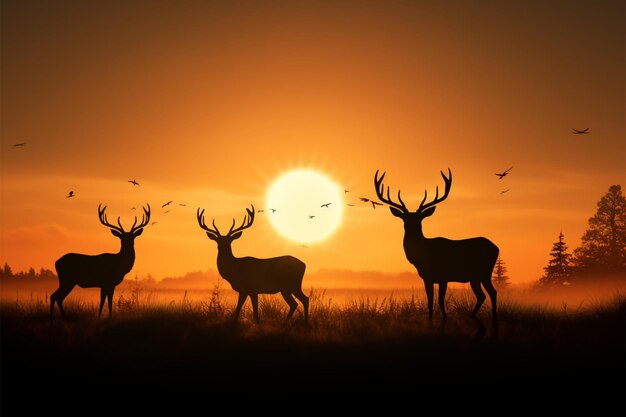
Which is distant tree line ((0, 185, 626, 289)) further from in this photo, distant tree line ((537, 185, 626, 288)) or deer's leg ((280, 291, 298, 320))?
deer's leg ((280, 291, 298, 320))

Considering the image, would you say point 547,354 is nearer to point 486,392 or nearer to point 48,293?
point 486,392

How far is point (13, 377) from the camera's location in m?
11.3

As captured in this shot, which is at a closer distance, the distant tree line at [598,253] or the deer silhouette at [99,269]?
the deer silhouette at [99,269]

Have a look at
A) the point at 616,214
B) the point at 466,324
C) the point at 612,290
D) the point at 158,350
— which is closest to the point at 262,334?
the point at 158,350

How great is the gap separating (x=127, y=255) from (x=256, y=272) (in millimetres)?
3788

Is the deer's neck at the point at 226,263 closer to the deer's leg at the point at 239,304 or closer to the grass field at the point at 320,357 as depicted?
the deer's leg at the point at 239,304

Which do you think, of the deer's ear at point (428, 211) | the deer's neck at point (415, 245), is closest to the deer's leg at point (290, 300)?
the deer's neck at point (415, 245)

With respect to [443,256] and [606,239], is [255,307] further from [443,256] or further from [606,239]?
[606,239]

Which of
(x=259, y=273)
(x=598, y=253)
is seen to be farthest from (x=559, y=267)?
(x=259, y=273)

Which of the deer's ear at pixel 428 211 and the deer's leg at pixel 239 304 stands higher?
the deer's ear at pixel 428 211

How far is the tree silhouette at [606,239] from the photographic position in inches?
1129

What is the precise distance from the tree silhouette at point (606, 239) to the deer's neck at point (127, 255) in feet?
69.4

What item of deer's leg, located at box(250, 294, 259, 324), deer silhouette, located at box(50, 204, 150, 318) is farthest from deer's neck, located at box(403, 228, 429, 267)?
deer silhouette, located at box(50, 204, 150, 318)

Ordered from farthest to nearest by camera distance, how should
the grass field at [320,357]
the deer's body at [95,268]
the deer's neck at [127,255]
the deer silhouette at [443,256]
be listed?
the deer's neck at [127,255], the deer's body at [95,268], the deer silhouette at [443,256], the grass field at [320,357]
